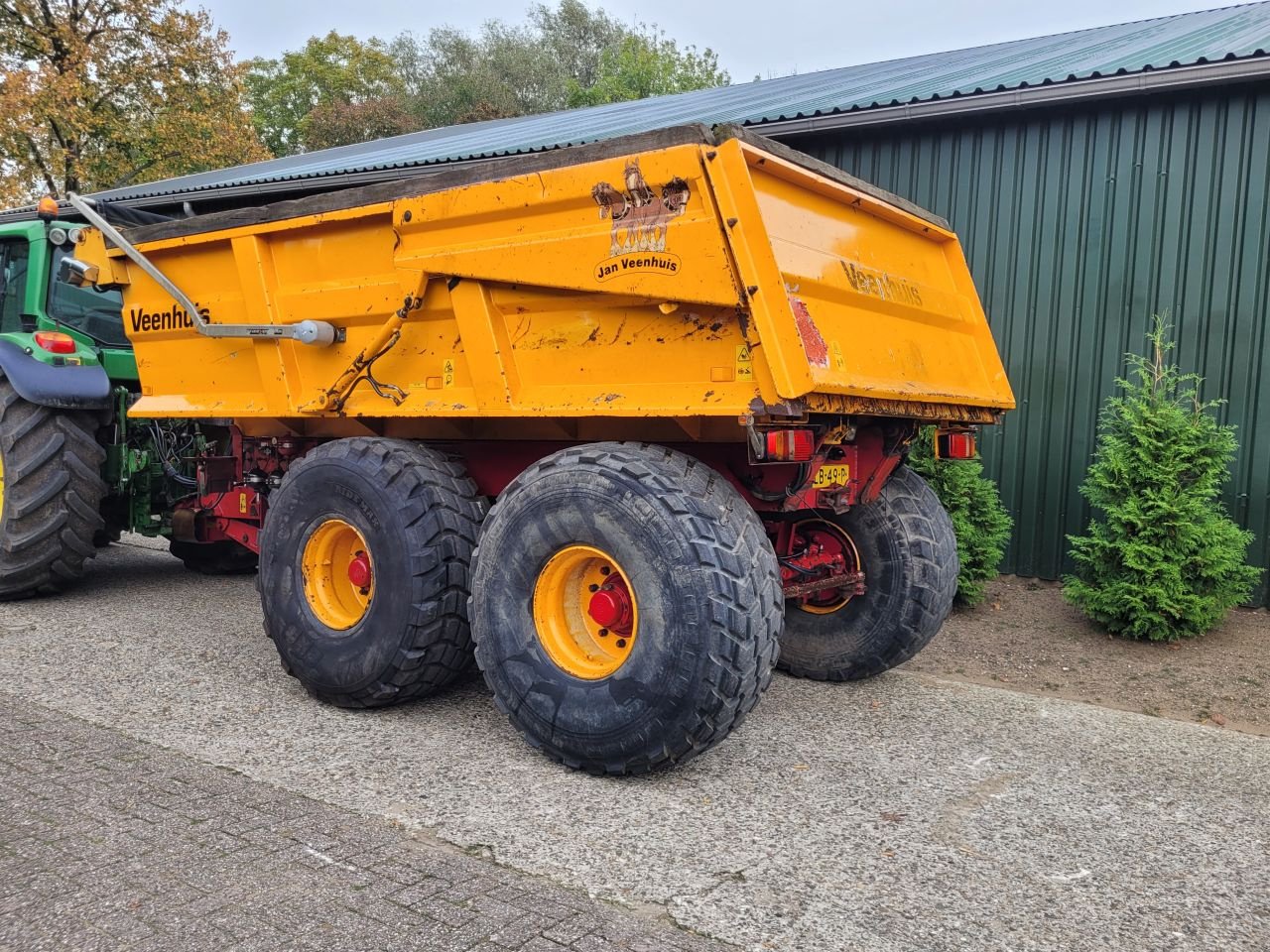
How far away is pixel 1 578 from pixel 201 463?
1.49 m

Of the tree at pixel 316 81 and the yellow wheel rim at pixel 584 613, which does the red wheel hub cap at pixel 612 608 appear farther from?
the tree at pixel 316 81

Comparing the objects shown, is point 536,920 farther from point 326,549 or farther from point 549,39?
point 549,39

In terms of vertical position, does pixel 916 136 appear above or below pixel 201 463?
above

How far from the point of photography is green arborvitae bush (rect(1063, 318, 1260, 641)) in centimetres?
571

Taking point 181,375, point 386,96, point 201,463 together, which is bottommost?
point 201,463

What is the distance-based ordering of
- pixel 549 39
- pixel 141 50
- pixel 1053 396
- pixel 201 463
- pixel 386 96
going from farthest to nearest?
pixel 549 39, pixel 386 96, pixel 141 50, pixel 1053 396, pixel 201 463

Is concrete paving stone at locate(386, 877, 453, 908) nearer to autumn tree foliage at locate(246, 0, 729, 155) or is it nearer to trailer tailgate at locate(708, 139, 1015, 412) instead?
trailer tailgate at locate(708, 139, 1015, 412)

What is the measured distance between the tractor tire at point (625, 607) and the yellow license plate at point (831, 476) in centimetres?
63

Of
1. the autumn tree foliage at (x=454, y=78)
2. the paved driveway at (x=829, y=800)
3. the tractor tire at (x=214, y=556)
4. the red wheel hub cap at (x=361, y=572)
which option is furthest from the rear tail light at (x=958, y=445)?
the autumn tree foliage at (x=454, y=78)

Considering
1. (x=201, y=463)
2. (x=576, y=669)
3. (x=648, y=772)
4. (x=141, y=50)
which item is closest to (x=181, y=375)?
(x=201, y=463)

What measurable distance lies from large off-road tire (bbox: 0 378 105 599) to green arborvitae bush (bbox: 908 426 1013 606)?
208 inches

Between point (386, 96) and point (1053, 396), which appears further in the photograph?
point (386, 96)

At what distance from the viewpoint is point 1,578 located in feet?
20.0

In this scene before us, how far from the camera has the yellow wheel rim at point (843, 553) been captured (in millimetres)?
4883
